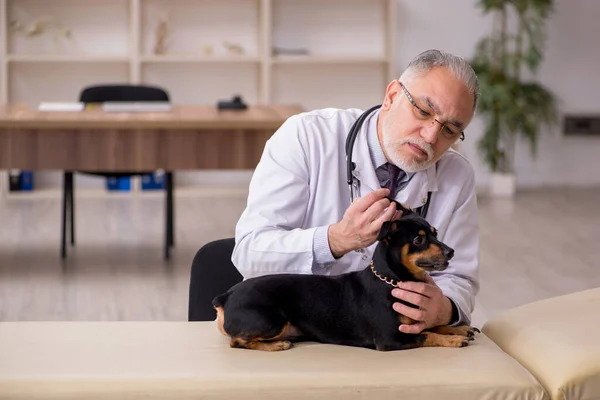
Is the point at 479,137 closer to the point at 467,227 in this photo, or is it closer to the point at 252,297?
the point at 467,227

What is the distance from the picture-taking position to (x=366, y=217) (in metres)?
1.87

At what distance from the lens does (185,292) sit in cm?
441

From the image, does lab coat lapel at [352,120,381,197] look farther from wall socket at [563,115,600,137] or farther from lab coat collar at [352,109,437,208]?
wall socket at [563,115,600,137]

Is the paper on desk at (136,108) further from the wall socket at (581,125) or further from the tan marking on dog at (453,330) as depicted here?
the wall socket at (581,125)

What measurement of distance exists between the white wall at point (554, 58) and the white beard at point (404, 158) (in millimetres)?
5161

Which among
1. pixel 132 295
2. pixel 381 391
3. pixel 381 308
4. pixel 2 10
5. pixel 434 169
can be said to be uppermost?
pixel 2 10

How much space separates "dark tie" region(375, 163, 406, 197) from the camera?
2211mm

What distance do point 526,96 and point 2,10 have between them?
141 inches

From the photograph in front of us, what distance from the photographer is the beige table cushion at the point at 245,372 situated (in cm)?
172

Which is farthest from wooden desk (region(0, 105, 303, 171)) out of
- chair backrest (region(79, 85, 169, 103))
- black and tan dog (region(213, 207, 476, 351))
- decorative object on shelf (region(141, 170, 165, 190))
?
black and tan dog (region(213, 207, 476, 351))

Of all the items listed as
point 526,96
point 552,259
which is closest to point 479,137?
point 526,96

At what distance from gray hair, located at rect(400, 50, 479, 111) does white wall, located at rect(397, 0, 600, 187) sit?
17.0 ft

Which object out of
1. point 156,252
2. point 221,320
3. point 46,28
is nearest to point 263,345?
point 221,320

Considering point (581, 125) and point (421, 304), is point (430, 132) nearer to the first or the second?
point (421, 304)
